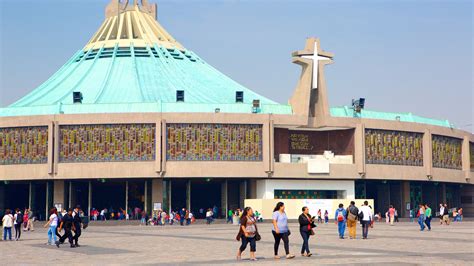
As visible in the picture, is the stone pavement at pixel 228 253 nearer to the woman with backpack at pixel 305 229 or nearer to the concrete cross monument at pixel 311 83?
the woman with backpack at pixel 305 229

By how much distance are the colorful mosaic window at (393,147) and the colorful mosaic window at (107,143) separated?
19.5m

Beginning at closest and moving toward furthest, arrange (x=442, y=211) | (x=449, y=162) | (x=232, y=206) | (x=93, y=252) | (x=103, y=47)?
(x=93, y=252) → (x=442, y=211) → (x=232, y=206) → (x=449, y=162) → (x=103, y=47)

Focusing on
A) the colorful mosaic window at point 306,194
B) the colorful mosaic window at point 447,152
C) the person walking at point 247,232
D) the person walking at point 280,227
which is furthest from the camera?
the colorful mosaic window at point 447,152

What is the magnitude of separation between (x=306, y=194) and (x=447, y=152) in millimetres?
16909

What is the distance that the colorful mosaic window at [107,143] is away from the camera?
63344 mm

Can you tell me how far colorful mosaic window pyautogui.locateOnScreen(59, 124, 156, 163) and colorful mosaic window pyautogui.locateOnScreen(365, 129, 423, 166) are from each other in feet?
64.1

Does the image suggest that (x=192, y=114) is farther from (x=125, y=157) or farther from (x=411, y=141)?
(x=411, y=141)

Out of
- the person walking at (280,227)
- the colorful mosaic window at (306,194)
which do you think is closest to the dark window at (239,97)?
the colorful mosaic window at (306,194)

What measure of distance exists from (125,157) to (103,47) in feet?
69.5

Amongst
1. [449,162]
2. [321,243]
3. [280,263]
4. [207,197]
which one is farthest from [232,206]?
[280,263]

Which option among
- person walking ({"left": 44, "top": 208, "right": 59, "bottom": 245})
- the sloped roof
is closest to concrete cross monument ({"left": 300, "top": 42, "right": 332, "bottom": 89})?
the sloped roof

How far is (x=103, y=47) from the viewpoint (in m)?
80.8

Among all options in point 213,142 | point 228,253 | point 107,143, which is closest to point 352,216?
point 228,253

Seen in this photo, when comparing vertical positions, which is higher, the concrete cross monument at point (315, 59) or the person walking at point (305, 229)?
the concrete cross monument at point (315, 59)
